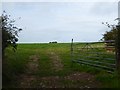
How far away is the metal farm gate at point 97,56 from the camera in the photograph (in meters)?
14.7

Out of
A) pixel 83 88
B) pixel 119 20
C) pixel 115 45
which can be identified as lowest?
pixel 83 88

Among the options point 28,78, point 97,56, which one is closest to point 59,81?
point 28,78

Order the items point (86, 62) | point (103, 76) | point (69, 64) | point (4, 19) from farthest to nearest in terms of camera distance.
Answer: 1. point (69, 64)
2. point (86, 62)
3. point (4, 19)
4. point (103, 76)

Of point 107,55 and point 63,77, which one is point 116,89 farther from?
point 107,55

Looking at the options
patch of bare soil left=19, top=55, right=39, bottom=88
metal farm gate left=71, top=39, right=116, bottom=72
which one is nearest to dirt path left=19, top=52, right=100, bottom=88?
patch of bare soil left=19, top=55, right=39, bottom=88

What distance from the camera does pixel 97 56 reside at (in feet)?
56.6

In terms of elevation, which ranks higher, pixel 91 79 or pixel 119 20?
pixel 119 20

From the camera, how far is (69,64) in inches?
762

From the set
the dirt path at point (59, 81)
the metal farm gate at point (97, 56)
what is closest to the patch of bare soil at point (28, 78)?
the dirt path at point (59, 81)

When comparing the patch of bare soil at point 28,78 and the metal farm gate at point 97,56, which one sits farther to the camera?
the metal farm gate at point 97,56

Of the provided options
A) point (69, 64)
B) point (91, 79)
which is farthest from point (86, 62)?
point (91, 79)

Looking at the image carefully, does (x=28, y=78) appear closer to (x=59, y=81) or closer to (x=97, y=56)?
(x=59, y=81)

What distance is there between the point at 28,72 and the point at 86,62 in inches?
132

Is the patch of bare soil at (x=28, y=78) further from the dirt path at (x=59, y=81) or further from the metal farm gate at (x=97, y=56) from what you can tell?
the metal farm gate at (x=97, y=56)
